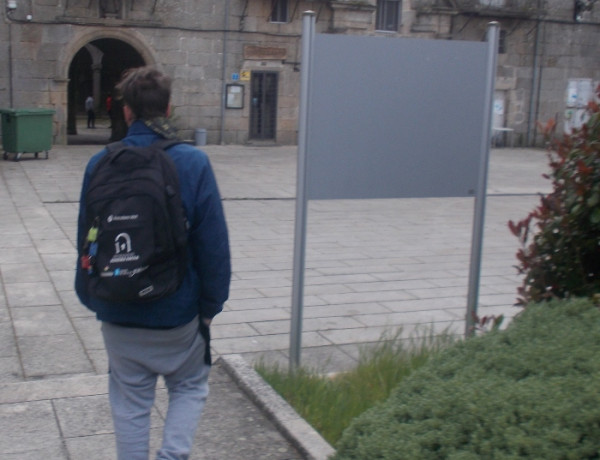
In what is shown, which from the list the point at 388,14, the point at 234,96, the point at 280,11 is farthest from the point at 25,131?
the point at 388,14

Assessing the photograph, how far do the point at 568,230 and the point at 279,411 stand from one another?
165 centimetres

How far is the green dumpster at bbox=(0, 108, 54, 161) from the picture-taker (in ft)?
55.9

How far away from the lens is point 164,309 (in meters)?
2.97

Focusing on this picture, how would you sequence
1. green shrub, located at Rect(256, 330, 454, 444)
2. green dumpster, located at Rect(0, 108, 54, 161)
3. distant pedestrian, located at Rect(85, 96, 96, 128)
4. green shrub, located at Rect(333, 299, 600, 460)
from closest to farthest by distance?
green shrub, located at Rect(333, 299, 600, 460) → green shrub, located at Rect(256, 330, 454, 444) → green dumpster, located at Rect(0, 108, 54, 161) → distant pedestrian, located at Rect(85, 96, 96, 128)

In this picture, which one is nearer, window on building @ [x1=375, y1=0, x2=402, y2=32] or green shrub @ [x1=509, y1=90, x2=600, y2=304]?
green shrub @ [x1=509, y1=90, x2=600, y2=304]

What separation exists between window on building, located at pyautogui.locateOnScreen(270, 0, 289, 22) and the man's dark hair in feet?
66.9

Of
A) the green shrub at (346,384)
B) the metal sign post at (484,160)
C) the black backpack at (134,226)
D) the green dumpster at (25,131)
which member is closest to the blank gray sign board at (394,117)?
the metal sign post at (484,160)

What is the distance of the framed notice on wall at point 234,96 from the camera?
22.4 metres

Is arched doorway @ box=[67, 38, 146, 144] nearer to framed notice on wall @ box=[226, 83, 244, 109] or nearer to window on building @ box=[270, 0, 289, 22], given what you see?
framed notice on wall @ box=[226, 83, 244, 109]

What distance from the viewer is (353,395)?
13.7ft

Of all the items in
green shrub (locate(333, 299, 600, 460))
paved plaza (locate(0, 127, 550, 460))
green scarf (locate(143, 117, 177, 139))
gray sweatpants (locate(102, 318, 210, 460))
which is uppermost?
green scarf (locate(143, 117, 177, 139))

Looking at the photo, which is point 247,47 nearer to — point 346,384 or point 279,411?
point 346,384

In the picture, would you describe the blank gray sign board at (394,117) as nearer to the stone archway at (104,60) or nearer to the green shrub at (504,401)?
the green shrub at (504,401)

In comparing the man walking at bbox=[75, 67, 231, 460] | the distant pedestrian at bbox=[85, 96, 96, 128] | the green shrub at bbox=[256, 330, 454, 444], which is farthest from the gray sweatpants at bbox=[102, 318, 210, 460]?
the distant pedestrian at bbox=[85, 96, 96, 128]
